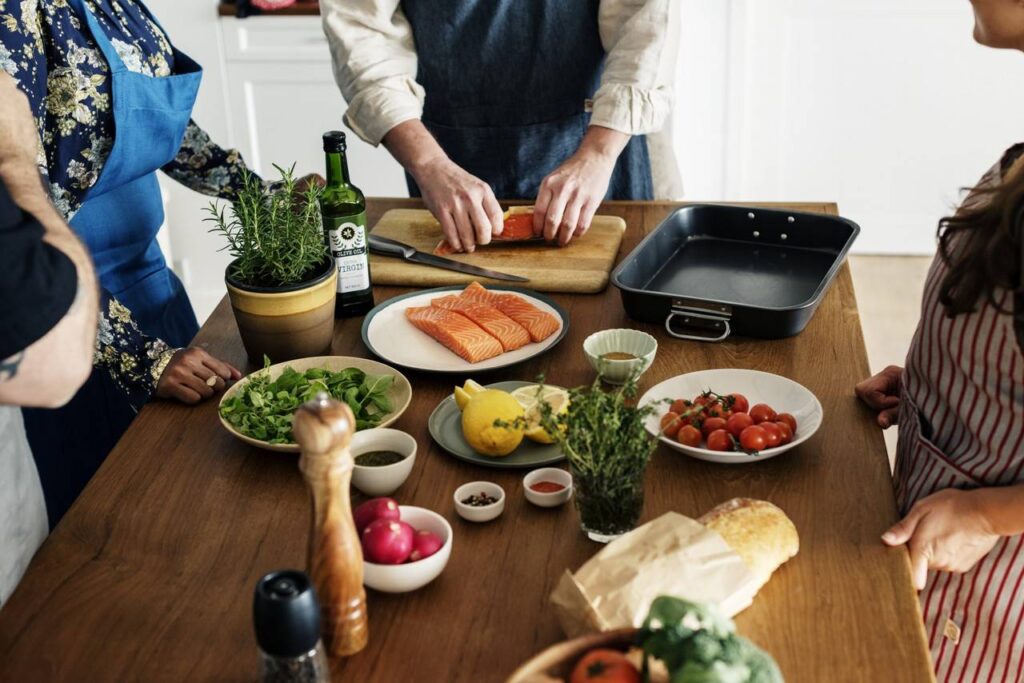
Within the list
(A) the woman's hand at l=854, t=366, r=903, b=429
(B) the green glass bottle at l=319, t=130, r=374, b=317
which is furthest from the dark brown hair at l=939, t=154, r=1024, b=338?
(B) the green glass bottle at l=319, t=130, r=374, b=317

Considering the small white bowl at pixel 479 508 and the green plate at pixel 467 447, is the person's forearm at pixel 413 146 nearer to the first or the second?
the green plate at pixel 467 447

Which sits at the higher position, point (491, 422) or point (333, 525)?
point (333, 525)

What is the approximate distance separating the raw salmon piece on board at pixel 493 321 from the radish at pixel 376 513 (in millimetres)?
544

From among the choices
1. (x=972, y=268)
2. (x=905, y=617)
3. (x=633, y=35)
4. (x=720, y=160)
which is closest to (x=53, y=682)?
(x=905, y=617)

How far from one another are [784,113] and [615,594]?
362 cm

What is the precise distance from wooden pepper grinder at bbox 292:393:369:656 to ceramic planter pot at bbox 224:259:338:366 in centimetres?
60

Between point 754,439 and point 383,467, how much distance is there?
46 cm

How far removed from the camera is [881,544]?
1.19m

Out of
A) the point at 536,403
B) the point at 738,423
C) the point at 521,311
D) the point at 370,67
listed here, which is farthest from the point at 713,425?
the point at 370,67

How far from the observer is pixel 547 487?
4.24 ft

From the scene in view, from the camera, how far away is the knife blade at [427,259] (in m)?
1.88

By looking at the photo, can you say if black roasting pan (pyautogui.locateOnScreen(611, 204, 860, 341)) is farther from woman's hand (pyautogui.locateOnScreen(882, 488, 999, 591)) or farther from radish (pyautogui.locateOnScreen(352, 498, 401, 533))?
radish (pyautogui.locateOnScreen(352, 498, 401, 533))

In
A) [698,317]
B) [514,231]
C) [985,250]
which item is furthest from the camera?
[514,231]

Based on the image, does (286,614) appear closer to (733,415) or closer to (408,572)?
(408,572)
